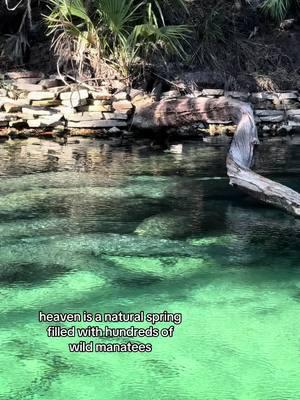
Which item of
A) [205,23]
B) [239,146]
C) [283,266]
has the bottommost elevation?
[283,266]

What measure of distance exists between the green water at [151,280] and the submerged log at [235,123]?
0.83 ft

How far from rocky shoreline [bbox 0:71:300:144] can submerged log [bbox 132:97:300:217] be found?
0.32 m

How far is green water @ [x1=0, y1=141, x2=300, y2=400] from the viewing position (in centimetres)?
266

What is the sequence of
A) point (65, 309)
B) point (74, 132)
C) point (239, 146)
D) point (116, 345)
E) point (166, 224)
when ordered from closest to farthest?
point (116, 345) → point (65, 309) → point (166, 224) → point (239, 146) → point (74, 132)

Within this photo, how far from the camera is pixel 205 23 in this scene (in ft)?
37.0

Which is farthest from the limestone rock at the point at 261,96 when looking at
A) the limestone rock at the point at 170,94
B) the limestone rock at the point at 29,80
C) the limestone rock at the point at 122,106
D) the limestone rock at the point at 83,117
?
the limestone rock at the point at 29,80

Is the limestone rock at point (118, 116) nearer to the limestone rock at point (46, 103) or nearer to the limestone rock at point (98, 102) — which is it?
the limestone rock at point (98, 102)

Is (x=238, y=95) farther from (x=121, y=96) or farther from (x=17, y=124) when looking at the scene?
(x=17, y=124)

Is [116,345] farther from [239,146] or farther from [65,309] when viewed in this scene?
[239,146]

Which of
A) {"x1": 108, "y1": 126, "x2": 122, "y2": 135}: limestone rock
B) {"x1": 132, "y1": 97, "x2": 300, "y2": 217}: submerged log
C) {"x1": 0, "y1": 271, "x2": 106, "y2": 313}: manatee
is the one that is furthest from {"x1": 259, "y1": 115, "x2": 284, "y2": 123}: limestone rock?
{"x1": 0, "y1": 271, "x2": 106, "y2": 313}: manatee

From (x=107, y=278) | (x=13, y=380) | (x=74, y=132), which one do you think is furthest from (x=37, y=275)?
(x=74, y=132)

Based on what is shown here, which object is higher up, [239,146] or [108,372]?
[239,146]

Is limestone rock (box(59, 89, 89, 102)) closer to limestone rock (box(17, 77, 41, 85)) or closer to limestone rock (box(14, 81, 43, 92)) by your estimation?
limestone rock (box(14, 81, 43, 92))

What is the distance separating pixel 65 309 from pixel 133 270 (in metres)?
0.72
